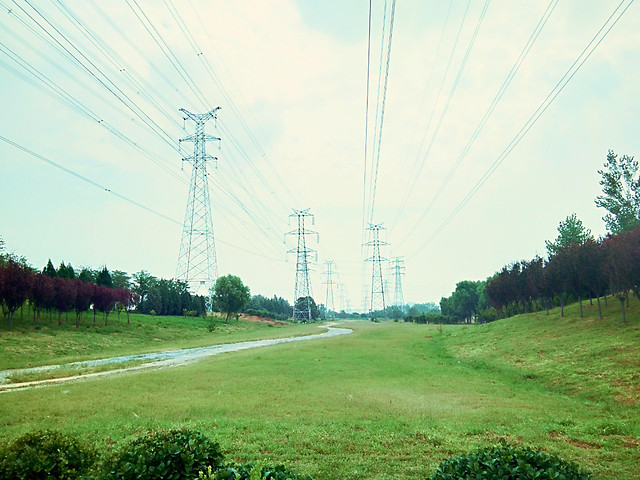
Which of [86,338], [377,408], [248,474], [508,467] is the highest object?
[86,338]

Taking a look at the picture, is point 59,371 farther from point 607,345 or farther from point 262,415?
point 607,345

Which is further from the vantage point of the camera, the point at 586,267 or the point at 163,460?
the point at 586,267

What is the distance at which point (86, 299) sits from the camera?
199 feet

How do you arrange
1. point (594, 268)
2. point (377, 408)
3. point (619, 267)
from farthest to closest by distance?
point (594, 268) < point (619, 267) < point (377, 408)

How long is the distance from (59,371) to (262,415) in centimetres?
2090

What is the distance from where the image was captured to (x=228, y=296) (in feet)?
344

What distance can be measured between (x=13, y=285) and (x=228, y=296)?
191 feet

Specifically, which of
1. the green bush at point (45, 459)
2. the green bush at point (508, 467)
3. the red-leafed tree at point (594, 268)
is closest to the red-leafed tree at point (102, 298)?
the red-leafed tree at point (594, 268)

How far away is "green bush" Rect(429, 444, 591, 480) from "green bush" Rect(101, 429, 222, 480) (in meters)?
3.10

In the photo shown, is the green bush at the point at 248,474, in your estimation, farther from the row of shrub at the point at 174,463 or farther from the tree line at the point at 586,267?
the tree line at the point at 586,267

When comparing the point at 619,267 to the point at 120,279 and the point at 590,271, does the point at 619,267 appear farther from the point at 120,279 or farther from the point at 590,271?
the point at 120,279

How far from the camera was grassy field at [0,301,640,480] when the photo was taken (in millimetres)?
10109

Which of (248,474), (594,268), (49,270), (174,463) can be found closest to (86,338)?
(49,270)

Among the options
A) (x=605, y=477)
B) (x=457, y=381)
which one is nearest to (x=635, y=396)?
A: (x=457, y=381)
